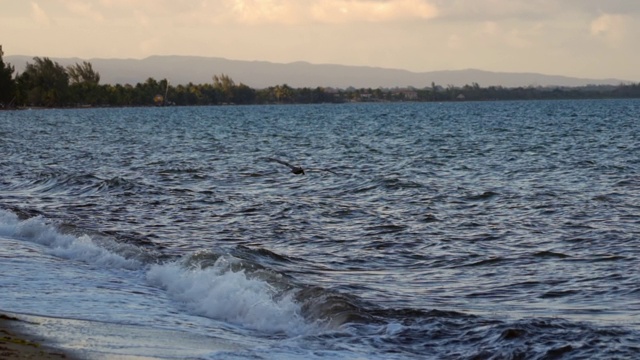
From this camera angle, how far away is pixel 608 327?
36.9 ft

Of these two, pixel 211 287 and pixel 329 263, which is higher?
pixel 211 287

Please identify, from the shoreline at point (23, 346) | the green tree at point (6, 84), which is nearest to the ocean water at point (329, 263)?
the shoreline at point (23, 346)

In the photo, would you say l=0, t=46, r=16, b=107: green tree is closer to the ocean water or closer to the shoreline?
the ocean water

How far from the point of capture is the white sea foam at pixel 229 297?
11.9m

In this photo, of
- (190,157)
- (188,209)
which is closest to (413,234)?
(188,209)

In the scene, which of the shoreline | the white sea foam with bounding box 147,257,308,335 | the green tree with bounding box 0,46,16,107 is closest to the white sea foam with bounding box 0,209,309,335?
the white sea foam with bounding box 147,257,308,335

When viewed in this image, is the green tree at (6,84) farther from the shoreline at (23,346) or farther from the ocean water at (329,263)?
the shoreline at (23,346)

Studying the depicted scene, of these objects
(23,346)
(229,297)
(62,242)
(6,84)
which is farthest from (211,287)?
(6,84)

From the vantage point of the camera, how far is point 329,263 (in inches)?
647

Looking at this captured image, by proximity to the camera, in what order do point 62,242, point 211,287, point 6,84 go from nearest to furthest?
point 211,287
point 62,242
point 6,84

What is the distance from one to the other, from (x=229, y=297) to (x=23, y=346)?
160 inches

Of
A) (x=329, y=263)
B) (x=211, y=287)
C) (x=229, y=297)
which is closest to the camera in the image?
(x=229, y=297)

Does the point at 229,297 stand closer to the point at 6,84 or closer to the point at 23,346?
the point at 23,346

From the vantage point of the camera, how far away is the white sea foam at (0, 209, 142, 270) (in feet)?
53.9
